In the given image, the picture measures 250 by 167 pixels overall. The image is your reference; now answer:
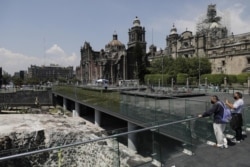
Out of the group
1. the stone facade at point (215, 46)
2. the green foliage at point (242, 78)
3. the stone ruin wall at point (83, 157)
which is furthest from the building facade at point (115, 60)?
the stone ruin wall at point (83, 157)

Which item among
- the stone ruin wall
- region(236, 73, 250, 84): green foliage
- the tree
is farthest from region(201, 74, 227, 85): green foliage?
the stone ruin wall

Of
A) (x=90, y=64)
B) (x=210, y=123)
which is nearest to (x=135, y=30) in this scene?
(x=90, y=64)

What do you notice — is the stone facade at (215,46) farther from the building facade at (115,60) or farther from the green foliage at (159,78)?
the green foliage at (159,78)

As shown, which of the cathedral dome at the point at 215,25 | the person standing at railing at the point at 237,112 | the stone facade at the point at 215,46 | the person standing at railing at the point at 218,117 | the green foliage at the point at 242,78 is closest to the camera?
the person standing at railing at the point at 218,117

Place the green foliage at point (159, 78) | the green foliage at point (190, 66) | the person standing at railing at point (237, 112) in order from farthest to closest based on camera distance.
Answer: the green foliage at point (190, 66) → the green foliage at point (159, 78) → the person standing at railing at point (237, 112)

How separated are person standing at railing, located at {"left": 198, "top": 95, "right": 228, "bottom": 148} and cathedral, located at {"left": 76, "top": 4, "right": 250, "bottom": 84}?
58723 mm

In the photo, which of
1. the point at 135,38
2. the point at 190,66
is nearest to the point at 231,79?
the point at 190,66

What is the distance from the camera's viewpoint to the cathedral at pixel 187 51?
66.5m

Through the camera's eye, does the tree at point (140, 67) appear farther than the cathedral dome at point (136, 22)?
No

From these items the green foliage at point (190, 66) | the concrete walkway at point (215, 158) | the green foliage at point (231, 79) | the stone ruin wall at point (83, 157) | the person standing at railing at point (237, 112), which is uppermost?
the green foliage at point (190, 66)

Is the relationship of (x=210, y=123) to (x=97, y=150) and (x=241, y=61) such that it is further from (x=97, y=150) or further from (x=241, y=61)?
(x=241, y=61)

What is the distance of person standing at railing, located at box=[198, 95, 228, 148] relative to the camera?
29.8ft

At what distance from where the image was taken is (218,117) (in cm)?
924

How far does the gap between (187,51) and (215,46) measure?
9144 millimetres
